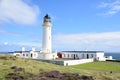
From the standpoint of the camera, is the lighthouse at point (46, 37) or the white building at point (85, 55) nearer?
the lighthouse at point (46, 37)

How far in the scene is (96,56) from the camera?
60.2 meters

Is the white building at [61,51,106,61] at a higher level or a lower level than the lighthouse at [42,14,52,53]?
lower

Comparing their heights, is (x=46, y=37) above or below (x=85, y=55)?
above

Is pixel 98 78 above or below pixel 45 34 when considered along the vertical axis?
below

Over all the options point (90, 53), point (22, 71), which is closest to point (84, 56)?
→ point (90, 53)

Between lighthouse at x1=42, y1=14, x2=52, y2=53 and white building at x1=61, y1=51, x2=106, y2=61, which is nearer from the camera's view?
lighthouse at x1=42, y1=14, x2=52, y2=53

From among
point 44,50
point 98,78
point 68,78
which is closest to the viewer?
point 68,78

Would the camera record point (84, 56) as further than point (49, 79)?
Yes

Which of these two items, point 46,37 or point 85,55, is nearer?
point 46,37

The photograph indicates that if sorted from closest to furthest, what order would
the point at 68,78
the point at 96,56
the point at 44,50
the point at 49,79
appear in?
the point at 49,79
the point at 68,78
the point at 44,50
the point at 96,56

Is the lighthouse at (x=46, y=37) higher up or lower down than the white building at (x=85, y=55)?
higher up

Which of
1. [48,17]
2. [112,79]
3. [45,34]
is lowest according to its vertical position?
[112,79]

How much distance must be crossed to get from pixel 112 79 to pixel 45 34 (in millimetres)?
33447

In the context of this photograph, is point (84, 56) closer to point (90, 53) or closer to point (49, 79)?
point (90, 53)
